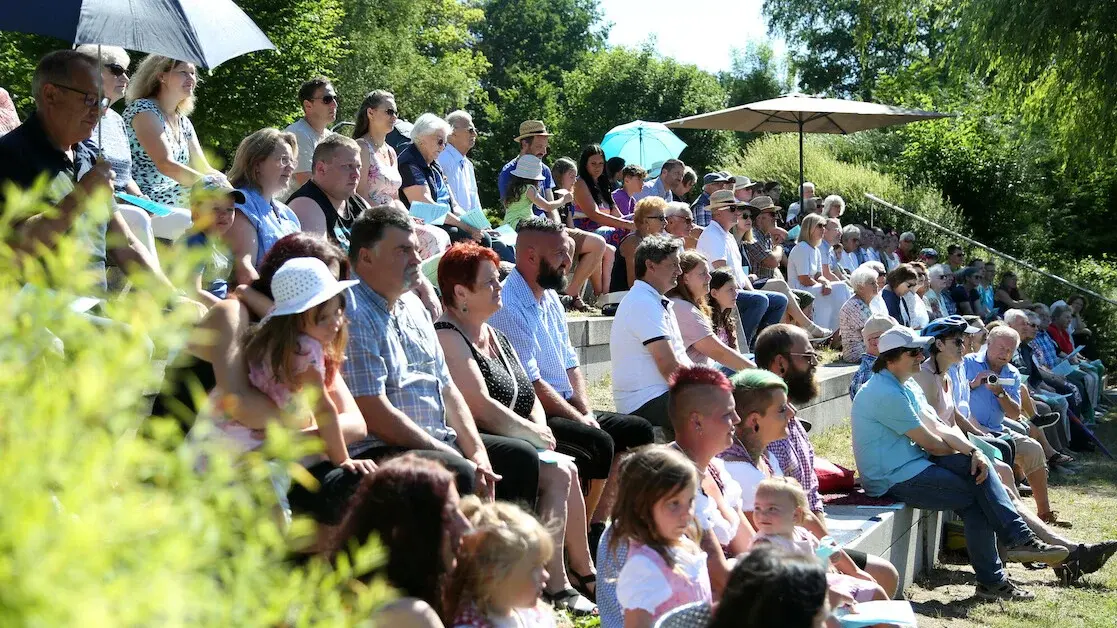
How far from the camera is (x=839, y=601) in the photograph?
495 centimetres

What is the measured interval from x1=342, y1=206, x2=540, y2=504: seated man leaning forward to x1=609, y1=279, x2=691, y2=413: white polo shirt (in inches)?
71.8

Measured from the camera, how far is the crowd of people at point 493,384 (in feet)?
10.3

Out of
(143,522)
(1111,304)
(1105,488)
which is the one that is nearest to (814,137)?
(1111,304)

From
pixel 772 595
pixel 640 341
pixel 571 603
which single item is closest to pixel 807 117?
pixel 640 341

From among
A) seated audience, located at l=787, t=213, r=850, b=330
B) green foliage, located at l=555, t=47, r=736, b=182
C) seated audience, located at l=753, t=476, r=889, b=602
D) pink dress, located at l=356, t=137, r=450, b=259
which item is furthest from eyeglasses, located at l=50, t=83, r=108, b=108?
green foliage, located at l=555, t=47, r=736, b=182

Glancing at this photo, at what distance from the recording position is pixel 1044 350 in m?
14.9

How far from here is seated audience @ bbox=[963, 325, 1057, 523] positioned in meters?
9.69

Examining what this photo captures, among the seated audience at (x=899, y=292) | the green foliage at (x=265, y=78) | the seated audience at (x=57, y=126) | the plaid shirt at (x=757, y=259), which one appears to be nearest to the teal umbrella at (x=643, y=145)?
the plaid shirt at (x=757, y=259)

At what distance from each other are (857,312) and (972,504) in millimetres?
4855

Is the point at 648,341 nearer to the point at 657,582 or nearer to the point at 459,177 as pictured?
the point at 657,582

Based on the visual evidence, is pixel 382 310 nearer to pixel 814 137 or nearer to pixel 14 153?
pixel 14 153

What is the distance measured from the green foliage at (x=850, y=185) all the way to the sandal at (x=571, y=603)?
60.0 feet

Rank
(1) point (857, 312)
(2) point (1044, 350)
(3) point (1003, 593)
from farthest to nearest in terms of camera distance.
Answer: (2) point (1044, 350) → (1) point (857, 312) → (3) point (1003, 593)

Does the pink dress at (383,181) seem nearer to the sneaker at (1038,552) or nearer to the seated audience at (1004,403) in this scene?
the sneaker at (1038,552)
